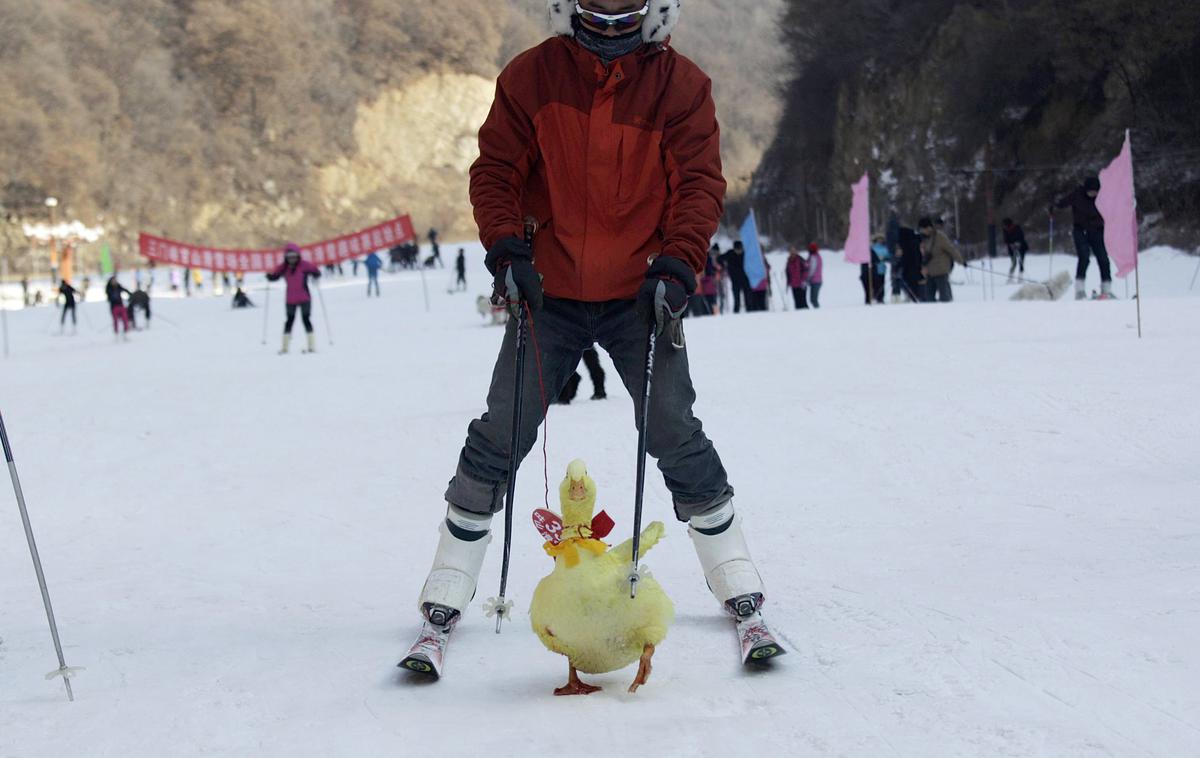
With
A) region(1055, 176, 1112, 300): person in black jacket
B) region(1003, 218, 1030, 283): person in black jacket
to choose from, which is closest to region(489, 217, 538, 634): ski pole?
region(1055, 176, 1112, 300): person in black jacket

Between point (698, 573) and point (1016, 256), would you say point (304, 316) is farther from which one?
point (1016, 256)

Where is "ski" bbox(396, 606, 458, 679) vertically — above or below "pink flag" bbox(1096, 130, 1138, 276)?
below

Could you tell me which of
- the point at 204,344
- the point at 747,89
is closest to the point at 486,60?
the point at 747,89

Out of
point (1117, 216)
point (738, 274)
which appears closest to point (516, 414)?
point (1117, 216)

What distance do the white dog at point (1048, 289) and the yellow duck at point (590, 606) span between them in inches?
621

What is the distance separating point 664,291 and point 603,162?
0.40m

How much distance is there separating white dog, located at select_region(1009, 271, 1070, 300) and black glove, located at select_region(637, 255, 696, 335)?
1557 cm

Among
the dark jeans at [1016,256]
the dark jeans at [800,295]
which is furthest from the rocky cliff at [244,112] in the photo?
the dark jeans at [800,295]

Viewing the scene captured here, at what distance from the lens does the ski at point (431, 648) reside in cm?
324

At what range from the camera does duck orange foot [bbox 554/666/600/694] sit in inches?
121

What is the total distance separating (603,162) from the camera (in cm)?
330

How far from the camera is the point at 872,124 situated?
42.7m

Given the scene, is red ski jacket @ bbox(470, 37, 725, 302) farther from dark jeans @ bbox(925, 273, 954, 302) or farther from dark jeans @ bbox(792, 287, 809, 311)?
dark jeans @ bbox(792, 287, 809, 311)

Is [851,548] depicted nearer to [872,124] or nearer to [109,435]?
[109,435]
